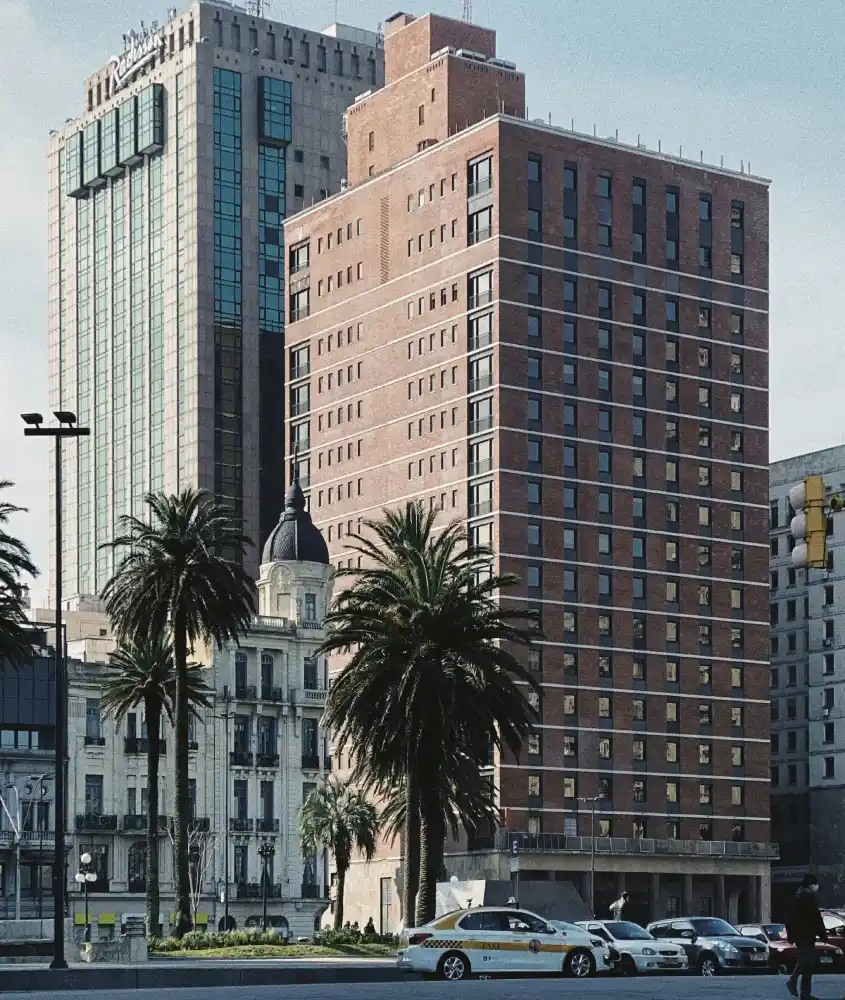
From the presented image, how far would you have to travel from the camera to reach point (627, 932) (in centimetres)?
6888

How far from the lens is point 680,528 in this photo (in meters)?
160

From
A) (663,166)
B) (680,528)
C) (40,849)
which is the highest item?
(663,166)

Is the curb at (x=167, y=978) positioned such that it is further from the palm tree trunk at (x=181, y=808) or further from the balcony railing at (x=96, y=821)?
the balcony railing at (x=96, y=821)

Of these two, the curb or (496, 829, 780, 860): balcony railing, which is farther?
(496, 829, 780, 860): balcony railing

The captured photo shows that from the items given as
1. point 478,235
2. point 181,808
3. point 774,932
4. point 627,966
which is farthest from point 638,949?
point 478,235

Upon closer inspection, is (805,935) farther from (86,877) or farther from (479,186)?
(479,186)

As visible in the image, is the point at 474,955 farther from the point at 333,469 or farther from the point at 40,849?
the point at 333,469

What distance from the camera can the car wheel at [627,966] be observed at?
66000 mm

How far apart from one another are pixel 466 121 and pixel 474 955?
375ft

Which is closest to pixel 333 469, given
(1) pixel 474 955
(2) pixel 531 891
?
(2) pixel 531 891

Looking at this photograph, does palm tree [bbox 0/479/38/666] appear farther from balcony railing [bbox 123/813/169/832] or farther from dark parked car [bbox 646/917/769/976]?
balcony railing [bbox 123/813/169/832]

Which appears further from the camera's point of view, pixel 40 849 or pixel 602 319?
pixel 602 319

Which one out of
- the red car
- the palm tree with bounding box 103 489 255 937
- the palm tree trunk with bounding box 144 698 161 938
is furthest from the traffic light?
the palm tree trunk with bounding box 144 698 161 938

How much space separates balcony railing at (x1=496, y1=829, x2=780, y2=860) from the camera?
147 meters
